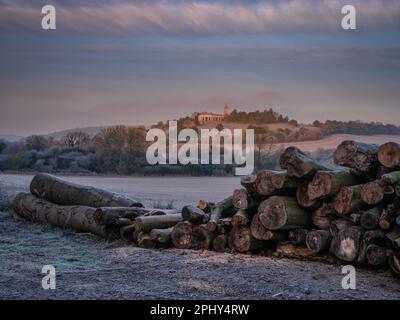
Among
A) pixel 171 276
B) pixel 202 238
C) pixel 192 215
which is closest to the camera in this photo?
pixel 171 276

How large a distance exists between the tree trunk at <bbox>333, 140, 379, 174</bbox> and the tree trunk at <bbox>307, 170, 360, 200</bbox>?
0.66 feet

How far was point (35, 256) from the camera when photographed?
9.04 m

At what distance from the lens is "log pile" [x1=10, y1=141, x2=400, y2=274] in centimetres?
784

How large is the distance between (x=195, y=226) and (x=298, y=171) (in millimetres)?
2030

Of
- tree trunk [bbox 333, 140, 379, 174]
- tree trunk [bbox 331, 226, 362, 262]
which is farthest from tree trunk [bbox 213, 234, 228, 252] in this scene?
tree trunk [bbox 333, 140, 379, 174]

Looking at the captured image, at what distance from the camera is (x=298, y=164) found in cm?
834

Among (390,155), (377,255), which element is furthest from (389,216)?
(390,155)

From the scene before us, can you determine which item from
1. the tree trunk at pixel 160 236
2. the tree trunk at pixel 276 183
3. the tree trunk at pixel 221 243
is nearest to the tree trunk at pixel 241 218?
the tree trunk at pixel 221 243

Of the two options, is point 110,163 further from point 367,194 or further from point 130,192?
point 367,194

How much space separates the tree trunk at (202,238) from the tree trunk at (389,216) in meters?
2.73

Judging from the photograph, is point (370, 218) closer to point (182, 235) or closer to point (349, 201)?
point (349, 201)

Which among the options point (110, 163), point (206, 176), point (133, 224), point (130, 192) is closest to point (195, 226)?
point (133, 224)

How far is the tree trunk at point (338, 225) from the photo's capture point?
8.19m

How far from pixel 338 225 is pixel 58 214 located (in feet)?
20.4
